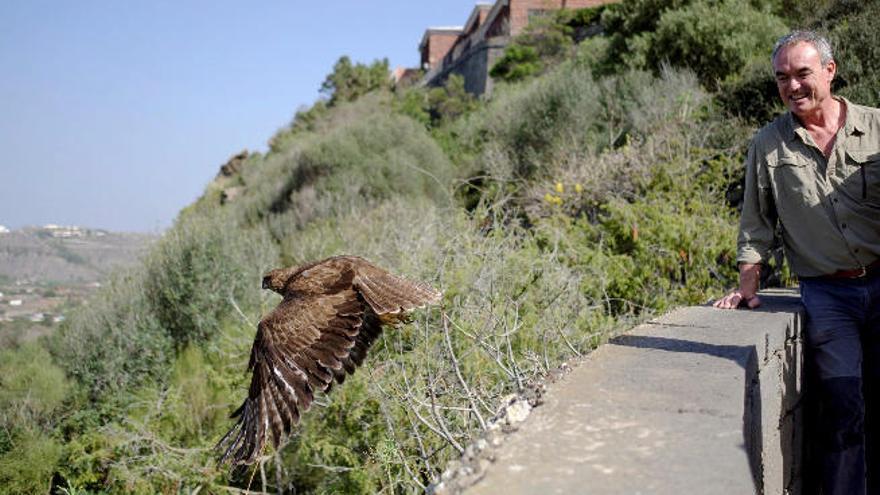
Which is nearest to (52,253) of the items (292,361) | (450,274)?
(450,274)

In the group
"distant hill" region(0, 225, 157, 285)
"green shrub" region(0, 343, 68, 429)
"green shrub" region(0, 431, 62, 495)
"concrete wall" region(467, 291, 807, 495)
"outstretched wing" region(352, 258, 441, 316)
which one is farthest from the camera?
"distant hill" region(0, 225, 157, 285)

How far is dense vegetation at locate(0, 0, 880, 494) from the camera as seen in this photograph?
16.0 ft

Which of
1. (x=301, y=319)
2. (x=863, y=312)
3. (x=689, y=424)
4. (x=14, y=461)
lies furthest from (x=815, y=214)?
(x=14, y=461)

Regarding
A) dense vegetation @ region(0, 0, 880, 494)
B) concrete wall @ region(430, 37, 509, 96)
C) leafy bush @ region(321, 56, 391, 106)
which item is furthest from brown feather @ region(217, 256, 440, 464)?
leafy bush @ region(321, 56, 391, 106)

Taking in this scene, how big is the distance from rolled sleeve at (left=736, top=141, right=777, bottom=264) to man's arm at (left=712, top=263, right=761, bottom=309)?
0.07 metres

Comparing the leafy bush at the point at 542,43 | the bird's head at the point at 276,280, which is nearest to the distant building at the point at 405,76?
the leafy bush at the point at 542,43

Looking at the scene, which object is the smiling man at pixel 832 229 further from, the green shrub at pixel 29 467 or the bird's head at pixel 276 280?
the green shrub at pixel 29 467

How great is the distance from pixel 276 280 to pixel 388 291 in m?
0.90

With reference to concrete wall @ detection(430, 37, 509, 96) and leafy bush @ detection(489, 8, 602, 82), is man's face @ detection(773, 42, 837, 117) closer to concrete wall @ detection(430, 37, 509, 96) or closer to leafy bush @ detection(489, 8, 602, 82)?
leafy bush @ detection(489, 8, 602, 82)

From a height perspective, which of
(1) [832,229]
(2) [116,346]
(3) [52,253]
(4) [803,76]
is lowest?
(2) [116,346]

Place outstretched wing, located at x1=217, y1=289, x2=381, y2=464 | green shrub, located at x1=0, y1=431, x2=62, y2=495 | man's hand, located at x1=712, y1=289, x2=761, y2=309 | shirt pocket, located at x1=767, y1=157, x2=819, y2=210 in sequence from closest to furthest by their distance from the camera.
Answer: shirt pocket, located at x1=767, y1=157, x2=819, y2=210
man's hand, located at x1=712, y1=289, x2=761, y2=309
outstretched wing, located at x1=217, y1=289, x2=381, y2=464
green shrub, located at x1=0, y1=431, x2=62, y2=495

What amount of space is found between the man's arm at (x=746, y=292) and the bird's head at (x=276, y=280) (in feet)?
8.62

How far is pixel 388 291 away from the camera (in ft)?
14.7

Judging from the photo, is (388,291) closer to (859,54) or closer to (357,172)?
(859,54)
